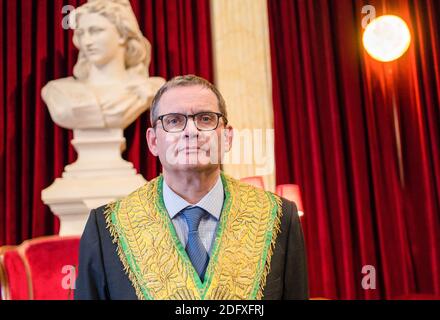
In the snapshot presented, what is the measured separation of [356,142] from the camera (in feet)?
12.5

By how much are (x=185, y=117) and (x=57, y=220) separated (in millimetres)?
2528

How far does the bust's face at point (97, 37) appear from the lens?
10.4 ft

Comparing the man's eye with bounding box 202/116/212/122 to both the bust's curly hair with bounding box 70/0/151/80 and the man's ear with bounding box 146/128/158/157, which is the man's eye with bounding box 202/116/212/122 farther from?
the bust's curly hair with bounding box 70/0/151/80

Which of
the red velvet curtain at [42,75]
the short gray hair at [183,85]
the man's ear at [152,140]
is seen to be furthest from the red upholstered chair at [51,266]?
the short gray hair at [183,85]

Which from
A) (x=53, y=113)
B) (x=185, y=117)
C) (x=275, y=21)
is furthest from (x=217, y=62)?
(x=185, y=117)

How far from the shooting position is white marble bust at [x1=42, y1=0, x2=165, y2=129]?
3.17 meters

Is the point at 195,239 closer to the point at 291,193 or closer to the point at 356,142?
the point at 291,193

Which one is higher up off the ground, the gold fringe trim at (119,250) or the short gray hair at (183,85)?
the short gray hair at (183,85)

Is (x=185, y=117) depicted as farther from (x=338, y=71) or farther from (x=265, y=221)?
(x=338, y=71)

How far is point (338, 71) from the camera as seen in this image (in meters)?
3.93

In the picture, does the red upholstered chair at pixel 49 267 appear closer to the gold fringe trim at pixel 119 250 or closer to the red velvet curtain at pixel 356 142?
the gold fringe trim at pixel 119 250

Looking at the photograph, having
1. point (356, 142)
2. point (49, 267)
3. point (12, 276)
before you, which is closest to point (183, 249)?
point (12, 276)

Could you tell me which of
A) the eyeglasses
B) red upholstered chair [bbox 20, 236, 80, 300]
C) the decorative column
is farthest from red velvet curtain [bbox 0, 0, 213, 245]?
the eyeglasses

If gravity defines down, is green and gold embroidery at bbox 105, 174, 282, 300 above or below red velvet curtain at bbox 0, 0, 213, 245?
below
